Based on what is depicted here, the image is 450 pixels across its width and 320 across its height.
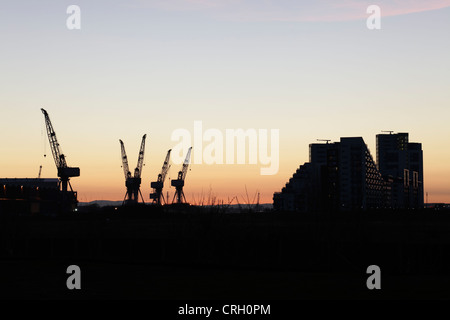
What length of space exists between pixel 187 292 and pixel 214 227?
16.9 metres

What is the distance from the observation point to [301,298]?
66.8ft

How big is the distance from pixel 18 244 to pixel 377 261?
27.8m

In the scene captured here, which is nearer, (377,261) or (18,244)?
(377,261)

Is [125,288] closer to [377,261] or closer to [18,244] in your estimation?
[377,261]

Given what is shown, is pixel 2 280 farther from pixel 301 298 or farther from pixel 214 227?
pixel 214 227

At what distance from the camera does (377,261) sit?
38.5 metres

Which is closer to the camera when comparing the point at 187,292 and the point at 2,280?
the point at 187,292
